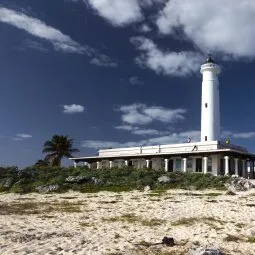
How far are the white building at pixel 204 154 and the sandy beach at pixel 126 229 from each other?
27447mm

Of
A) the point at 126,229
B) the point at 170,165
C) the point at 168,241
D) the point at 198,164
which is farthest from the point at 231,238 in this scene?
the point at 170,165

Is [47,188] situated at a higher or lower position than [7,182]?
lower

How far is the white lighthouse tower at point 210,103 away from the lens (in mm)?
57000

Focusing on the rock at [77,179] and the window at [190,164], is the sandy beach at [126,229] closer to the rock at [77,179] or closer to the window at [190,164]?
the rock at [77,179]

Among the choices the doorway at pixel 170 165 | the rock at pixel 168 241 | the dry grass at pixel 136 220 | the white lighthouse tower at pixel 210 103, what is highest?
the white lighthouse tower at pixel 210 103

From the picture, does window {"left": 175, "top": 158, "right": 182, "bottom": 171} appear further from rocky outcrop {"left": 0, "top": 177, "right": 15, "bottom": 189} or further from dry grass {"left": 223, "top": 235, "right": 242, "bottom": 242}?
dry grass {"left": 223, "top": 235, "right": 242, "bottom": 242}

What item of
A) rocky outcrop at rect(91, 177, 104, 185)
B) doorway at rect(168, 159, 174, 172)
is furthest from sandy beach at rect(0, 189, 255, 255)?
doorway at rect(168, 159, 174, 172)

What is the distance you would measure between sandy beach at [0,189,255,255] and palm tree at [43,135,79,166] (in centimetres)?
4020

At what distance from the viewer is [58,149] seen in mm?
63062

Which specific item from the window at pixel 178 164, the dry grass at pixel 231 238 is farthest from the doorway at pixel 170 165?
the dry grass at pixel 231 238

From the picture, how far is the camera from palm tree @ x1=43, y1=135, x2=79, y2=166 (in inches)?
2467

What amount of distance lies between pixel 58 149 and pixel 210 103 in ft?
83.5

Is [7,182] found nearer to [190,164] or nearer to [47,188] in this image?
[47,188]

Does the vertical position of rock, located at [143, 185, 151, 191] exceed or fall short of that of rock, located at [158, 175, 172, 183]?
it falls short
